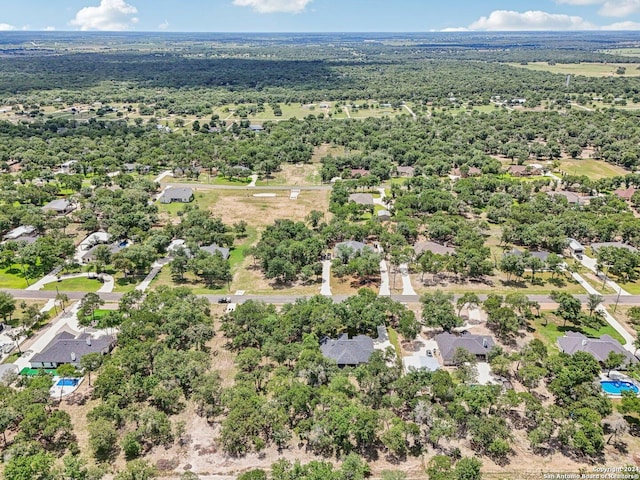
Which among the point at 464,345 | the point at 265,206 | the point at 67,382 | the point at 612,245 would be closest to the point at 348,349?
the point at 464,345

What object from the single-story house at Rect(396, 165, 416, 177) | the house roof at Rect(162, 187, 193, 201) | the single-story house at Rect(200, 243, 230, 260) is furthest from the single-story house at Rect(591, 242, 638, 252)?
the house roof at Rect(162, 187, 193, 201)

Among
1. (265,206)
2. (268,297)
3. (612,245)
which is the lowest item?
(268,297)

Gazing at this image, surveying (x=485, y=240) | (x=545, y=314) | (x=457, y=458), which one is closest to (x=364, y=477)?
(x=457, y=458)

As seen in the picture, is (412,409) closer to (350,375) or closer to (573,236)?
(350,375)

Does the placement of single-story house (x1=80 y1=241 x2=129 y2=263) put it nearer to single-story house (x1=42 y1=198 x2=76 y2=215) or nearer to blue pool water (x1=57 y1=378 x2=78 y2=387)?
single-story house (x1=42 y1=198 x2=76 y2=215)

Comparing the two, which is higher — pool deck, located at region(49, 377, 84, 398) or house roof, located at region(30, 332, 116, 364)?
house roof, located at region(30, 332, 116, 364)

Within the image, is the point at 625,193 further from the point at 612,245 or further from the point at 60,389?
the point at 60,389
